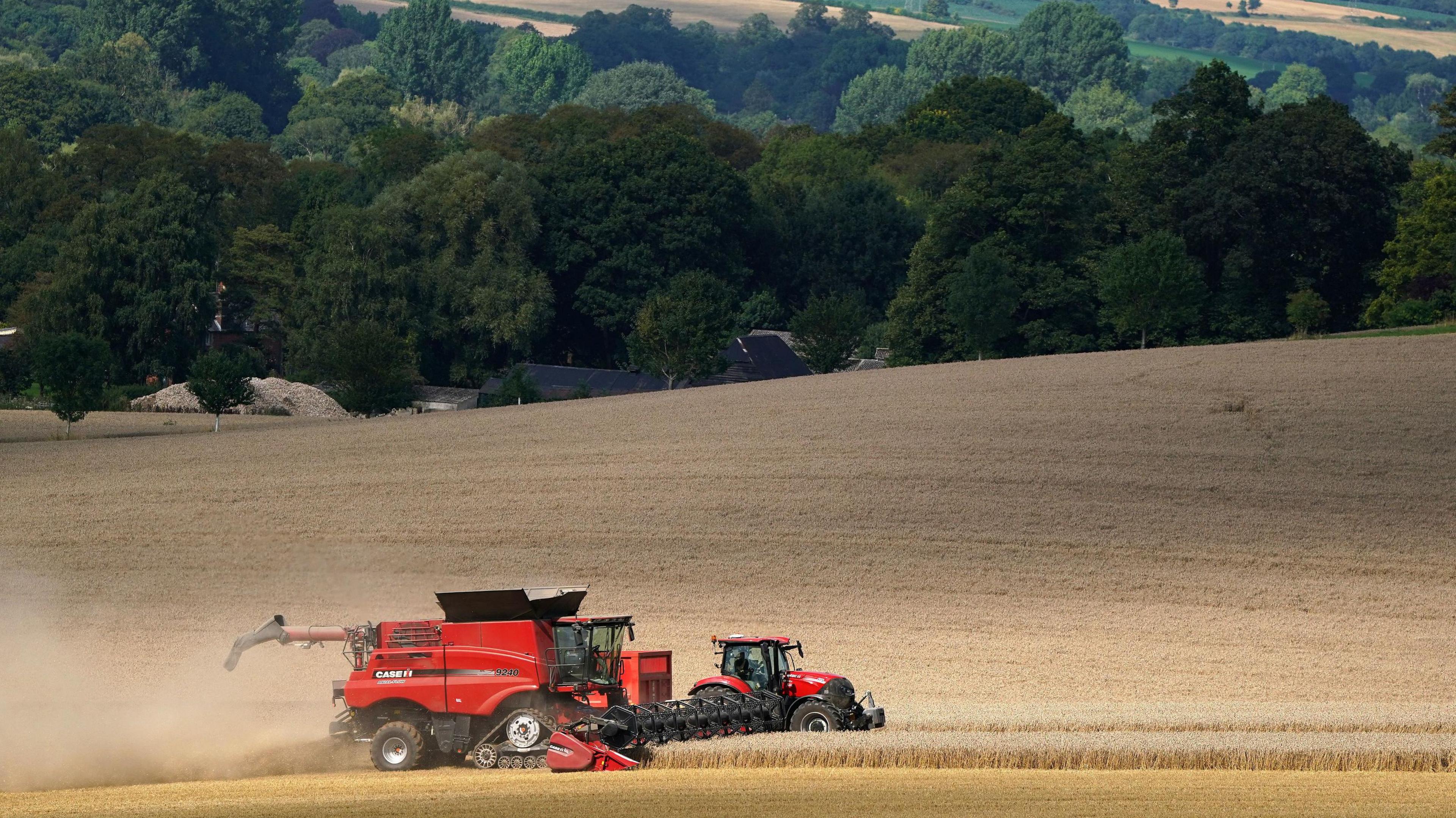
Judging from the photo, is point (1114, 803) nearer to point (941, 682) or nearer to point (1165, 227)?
point (941, 682)

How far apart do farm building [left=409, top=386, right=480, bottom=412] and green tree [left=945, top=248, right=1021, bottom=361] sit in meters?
26.9

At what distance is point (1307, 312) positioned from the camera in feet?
298

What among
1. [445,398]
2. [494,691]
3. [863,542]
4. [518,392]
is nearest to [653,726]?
[494,691]

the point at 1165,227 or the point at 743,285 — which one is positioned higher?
the point at 1165,227

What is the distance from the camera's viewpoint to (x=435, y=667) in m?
27.9

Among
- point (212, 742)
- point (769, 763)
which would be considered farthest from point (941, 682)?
point (212, 742)

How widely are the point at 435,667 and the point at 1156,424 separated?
3861 cm

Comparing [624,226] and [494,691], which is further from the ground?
[494,691]

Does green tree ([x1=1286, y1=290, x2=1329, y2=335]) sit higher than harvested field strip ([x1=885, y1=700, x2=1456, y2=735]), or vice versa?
harvested field strip ([x1=885, y1=700, x2=1456, y2=735])

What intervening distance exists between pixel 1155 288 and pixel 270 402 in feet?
148

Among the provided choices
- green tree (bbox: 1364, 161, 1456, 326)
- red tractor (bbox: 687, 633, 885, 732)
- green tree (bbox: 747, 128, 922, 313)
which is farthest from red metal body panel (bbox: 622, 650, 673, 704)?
green tree (bbox: 747, 128, 922, 313)

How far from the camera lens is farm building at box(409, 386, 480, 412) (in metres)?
101

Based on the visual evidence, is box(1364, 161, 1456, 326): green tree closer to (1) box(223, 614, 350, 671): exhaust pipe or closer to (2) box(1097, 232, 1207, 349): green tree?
(2) box(1097, 232, 1207, 349): green tree

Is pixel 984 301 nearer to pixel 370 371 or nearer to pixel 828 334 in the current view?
pixel 828 334
